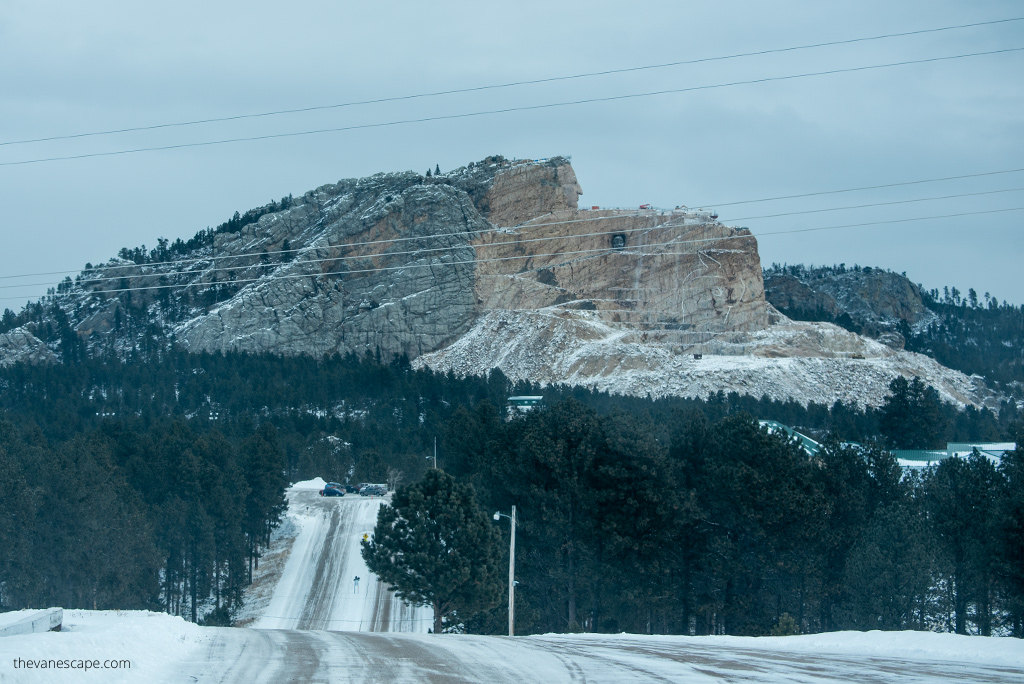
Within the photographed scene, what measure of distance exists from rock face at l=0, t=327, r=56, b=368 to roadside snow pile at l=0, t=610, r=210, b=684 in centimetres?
17730

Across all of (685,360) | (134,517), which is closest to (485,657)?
(134,517)

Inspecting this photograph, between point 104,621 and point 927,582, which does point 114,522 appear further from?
point 927,582

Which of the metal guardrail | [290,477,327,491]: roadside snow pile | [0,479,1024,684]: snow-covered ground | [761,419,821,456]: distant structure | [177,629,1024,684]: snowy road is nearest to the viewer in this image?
[0,479,1024,684]: snow-covered ground

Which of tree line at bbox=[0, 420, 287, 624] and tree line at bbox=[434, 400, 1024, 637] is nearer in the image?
tree line at bbox=[434, 400, 1024, 637]

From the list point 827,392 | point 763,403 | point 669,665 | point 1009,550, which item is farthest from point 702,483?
point 827,392

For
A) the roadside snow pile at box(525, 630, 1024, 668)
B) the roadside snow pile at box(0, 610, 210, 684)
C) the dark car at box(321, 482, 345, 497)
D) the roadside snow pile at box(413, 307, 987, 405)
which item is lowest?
the dark car at box(321, 482, 345, 497)

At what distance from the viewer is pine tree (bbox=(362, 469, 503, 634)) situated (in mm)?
41125

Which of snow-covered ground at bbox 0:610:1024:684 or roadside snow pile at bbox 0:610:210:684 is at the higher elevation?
roadside snow pile at bbox 0:610:210:684

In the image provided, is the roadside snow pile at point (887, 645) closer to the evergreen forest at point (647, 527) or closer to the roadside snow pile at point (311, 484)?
the evergreen forest at point (647, 527)

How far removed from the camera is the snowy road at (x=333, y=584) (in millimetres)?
57594

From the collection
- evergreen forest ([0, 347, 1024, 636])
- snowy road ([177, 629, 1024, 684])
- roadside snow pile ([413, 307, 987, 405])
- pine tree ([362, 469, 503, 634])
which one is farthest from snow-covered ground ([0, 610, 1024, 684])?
roadside snow pile ([413, 307, 987, 405])

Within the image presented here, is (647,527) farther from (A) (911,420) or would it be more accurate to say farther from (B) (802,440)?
(A) (911,420)

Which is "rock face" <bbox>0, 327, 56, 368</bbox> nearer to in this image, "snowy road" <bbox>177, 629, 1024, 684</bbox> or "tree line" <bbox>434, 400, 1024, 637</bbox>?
"tree line" <bbox>434, 400, 1024, 637</bbox>

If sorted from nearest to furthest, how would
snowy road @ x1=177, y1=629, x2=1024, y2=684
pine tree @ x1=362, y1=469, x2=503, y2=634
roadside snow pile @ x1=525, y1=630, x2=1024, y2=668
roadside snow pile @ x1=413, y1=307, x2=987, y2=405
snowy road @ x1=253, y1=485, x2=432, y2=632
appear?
snowy road @ x1=177, y1=629, x2=1024, y2=684 < roadside snow pile @ x1=525, y1=630, x2=1024, y2=668 < pine tree @ x1=362, y1=469, x2=503, y2=634 < snowy road @ x1=253, y1=485, x2=432, y2=632 < roadside snow pile @ x1=413, y1=307, x2=987, y2=405
